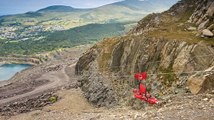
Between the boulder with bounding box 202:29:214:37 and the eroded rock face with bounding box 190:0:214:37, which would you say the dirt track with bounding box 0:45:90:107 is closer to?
the eroded rock face with bounding box 190:0:214:37

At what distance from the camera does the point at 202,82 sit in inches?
1389

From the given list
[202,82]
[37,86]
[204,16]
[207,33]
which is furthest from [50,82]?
[202,82]

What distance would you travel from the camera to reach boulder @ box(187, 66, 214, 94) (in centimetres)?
3500

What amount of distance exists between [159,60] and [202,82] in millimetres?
19485

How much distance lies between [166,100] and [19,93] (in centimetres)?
6693

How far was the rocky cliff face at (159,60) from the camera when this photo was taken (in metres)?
45.3

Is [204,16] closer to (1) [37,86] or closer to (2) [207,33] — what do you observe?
(2) [207,33]

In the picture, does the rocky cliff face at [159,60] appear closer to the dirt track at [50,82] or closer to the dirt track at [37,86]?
the dirt track at [37,86]

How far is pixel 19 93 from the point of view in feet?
313

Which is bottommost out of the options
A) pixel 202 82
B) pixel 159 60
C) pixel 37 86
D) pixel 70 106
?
pixel 37 86

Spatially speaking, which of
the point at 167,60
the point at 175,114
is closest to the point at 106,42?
the point at 167,60

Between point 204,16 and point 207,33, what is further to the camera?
point 204,16

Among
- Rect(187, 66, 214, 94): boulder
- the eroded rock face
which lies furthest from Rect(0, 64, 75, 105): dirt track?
Rect(187, 66, 214, 94): boulder

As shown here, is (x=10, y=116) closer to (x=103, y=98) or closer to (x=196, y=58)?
(x=103, y=98)
